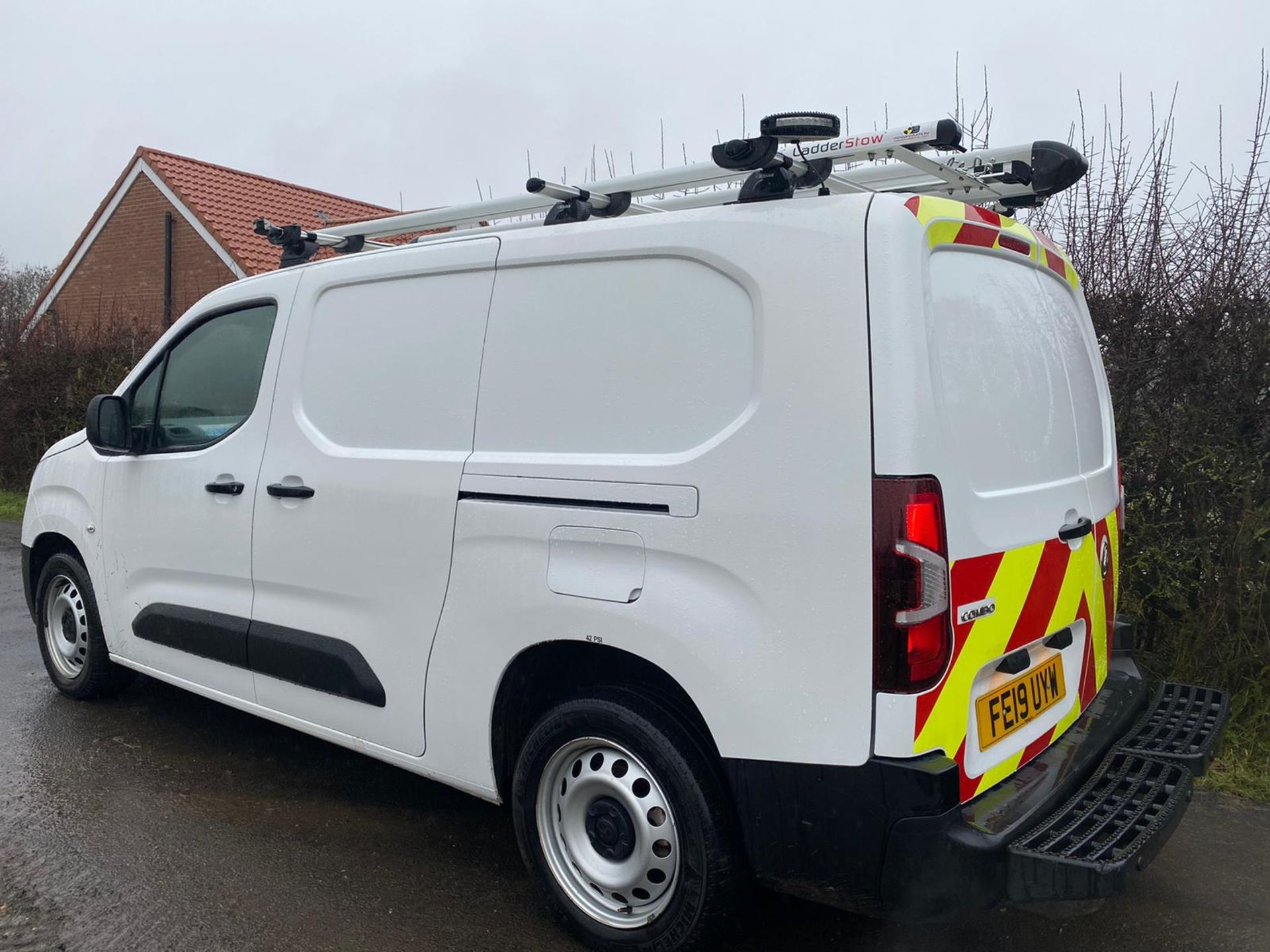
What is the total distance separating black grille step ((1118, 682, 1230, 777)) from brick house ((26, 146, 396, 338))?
55.4 ft

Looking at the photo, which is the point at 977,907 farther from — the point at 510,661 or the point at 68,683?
the point at 68,683

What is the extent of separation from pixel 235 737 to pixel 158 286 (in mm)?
18364

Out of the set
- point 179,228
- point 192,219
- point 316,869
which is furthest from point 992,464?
point 179,228

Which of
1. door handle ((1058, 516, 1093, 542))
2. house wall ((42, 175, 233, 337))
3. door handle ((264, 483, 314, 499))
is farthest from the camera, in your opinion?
house wall ((42, 175, 233, 337))

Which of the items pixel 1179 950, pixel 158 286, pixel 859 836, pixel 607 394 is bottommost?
pixel 1179 950

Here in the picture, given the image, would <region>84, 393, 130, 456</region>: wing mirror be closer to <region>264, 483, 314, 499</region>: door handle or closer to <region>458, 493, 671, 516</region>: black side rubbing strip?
<region>264, 483, 314, 499</region>: door handle

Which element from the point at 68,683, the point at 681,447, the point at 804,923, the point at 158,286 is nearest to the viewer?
the point at 681,447

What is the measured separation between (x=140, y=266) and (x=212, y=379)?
19.2 metres

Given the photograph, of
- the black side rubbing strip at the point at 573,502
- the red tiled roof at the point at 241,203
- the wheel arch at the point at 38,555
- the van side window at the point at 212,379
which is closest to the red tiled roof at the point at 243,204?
the red tiled roof at the point at 241,203

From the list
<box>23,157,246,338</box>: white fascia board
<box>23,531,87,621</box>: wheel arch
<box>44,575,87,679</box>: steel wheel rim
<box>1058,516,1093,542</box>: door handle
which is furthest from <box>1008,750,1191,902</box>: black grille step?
<box>23,157,246,338</box>: white fascia board

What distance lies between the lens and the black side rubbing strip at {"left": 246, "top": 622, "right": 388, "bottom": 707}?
340cm

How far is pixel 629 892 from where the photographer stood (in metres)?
2.81

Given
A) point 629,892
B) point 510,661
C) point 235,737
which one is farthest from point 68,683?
point 629,892

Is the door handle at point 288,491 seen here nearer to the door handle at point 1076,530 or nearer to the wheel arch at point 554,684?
the wheel arch at point 554,684
